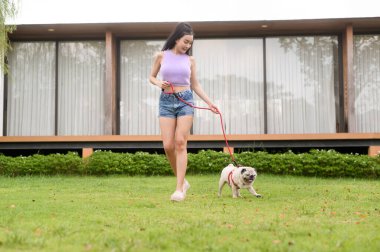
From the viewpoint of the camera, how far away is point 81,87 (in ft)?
46.1

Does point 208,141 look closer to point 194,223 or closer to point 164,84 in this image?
point 164,84

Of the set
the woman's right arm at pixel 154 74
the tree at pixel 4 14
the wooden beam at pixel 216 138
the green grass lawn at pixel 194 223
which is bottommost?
the green grass lawn at pixel 194 223

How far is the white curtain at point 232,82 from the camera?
45.5ft

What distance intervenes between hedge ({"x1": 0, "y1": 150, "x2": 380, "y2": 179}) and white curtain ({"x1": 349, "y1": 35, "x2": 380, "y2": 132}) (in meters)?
3.04

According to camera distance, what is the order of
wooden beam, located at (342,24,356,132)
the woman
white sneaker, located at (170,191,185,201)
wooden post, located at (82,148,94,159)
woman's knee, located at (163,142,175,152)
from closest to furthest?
1. white sneaker, located at (170,191,185,201)
2. the woman
3. woman's knee, located at (163,142,175,152)
4. wooden post, located at (82,148,94,159)
5. wooden beam, located at (342,24,356,132)

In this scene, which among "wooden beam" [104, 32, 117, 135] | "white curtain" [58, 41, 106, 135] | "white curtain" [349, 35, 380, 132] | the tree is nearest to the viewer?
the tree

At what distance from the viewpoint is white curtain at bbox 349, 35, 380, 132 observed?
13758 millimetres

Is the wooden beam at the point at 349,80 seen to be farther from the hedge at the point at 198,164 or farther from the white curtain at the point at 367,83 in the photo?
the hedge at the point at 198,164

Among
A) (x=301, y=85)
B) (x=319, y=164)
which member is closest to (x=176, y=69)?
(x=319, y=164)

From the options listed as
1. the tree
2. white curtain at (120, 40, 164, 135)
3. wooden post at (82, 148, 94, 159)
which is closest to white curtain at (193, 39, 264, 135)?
white curtain at (120, 40, 164, 135)

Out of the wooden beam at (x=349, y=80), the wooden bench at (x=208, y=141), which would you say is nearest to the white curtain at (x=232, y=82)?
the wooden bench at (x=208, y=141)

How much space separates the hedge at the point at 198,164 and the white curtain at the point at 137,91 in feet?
8.87

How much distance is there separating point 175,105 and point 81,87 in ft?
28.1

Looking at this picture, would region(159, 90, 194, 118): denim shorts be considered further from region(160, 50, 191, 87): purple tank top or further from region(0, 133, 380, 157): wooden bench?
region(0, 133, 380, 157): wooden bench
